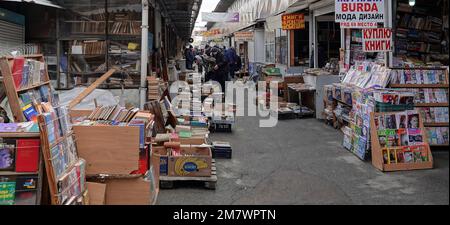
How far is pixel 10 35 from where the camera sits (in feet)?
29.8

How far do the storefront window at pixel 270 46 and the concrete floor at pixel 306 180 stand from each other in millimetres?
13505

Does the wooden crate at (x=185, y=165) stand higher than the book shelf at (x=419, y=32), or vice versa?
the book shelf at (x=419, y=32)

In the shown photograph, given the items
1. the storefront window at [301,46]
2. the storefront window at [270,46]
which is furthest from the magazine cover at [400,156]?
the storefront window at [270,46]

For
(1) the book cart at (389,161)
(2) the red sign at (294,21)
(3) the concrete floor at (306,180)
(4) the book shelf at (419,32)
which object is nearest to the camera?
(3) the concrete floor at (306,180)

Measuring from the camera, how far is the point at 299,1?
14273 mm

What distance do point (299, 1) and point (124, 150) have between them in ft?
34.0

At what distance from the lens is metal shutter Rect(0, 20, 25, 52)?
8555 millimetres

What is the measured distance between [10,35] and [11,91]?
4073 mm

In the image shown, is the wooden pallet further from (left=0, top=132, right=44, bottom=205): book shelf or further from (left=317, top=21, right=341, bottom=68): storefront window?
(left=317, top=21, right=341, bottom=68): storefront window

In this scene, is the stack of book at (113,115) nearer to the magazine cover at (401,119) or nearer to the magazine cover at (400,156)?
the magazine cover at (400,156)

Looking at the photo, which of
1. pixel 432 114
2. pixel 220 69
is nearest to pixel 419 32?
pixel 432 114

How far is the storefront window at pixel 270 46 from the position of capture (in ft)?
74.6
